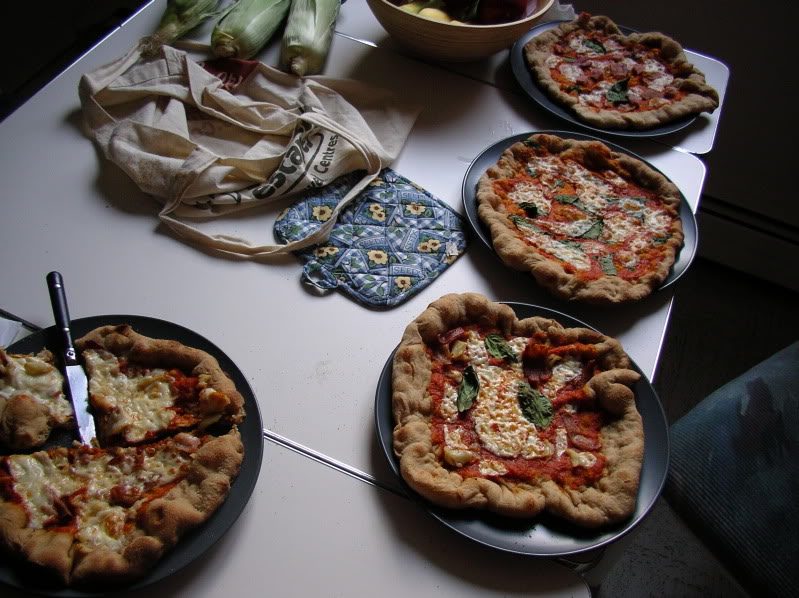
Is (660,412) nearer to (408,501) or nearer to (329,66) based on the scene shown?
(408,501)

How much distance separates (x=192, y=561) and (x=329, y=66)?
1.72 meters

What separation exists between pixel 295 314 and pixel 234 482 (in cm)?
50

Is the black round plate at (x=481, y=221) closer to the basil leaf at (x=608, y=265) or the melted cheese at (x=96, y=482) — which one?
the basil leaf at (x=608, y=265)

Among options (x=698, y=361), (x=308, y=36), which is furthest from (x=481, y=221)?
(x=698, y=361)

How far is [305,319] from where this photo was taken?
63.7 inches

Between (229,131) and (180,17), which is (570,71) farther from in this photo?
(180,17)

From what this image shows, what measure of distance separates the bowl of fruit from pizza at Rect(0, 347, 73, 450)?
1466mm

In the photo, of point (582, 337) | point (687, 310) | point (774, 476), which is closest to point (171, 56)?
point (582, 337)

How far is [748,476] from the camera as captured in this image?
5.58 feet

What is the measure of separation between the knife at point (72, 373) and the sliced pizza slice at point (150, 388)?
0.02 m

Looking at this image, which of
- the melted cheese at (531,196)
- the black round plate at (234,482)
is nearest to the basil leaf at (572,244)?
the melted cheese at (531,196)

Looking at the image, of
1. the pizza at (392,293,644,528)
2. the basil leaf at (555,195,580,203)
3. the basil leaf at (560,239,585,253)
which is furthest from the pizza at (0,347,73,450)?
the basil leaf at (555,195,580,203)

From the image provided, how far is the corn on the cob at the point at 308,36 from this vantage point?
2.16 meters

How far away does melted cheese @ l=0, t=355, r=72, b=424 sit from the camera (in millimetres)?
1284
